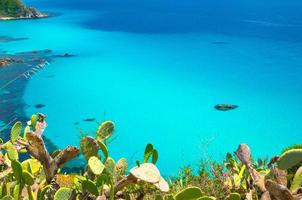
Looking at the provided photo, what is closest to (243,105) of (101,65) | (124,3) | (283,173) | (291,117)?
(291,117)

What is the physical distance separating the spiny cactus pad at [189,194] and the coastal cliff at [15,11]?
55631 mm

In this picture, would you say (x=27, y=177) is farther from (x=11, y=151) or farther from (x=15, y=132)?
(x=15, y=132)

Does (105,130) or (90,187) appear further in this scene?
(105,130)

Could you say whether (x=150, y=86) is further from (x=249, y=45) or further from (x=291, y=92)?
(x=249, y=45)

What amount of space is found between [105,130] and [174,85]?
69.4ft

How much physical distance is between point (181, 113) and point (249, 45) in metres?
16.2

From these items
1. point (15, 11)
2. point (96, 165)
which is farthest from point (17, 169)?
point (15, 11)

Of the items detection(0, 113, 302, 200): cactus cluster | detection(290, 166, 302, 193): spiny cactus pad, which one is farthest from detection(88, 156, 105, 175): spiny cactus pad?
detection(290, 166, 302, 193): spiny cactus pad

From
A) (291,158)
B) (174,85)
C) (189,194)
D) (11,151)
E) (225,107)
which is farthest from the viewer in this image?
(174,85)

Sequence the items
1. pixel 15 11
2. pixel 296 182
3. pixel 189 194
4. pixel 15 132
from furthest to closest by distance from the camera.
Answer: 1. pixel 15 11
2. pixel 15 132
3. pixel 296 182
4. pixel 189 194

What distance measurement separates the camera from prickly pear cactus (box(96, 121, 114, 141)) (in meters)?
2.73

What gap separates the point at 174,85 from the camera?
23812mm

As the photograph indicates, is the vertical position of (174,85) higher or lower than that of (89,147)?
lower

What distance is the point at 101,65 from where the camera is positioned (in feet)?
93.4
